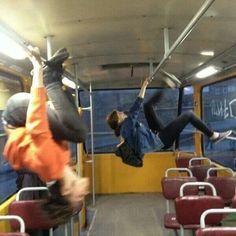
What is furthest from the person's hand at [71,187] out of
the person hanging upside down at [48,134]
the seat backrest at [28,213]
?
the seat backrest at [28,213]

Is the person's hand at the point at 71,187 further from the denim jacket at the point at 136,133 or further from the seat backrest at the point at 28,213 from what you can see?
the denim jacket at the point at 136,133

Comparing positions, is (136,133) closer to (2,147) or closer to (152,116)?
(152,116)

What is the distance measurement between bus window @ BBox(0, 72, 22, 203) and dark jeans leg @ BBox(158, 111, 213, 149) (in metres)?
1.75

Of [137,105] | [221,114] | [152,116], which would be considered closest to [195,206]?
[137,105]

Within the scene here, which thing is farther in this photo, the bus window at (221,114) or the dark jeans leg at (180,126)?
the bus window at (221,114)

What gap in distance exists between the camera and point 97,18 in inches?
121

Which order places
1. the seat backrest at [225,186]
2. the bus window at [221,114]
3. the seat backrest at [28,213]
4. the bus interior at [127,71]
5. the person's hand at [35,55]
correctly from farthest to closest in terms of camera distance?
the bus window at [221,114] < the seat backrest at [225,186] < the seat backrest at [28,213] < the bus interior at [127,71] < the person's hand at [35,55]

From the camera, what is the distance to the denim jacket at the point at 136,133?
14.5 ft

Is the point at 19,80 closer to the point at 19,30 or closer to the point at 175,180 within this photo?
the point at 19,30

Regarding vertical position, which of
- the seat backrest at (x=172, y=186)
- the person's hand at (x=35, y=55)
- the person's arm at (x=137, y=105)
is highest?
the person's hand at (x=35, y=55)

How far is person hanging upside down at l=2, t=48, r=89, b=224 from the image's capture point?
5.91ft

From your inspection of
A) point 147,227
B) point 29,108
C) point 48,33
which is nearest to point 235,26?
point 48,33

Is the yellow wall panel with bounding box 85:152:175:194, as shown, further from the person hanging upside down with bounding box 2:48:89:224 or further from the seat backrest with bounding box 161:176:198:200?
the person hanging upside down with bounding box 2:48:89:224

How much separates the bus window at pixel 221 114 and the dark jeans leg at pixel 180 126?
1359 millimetres
